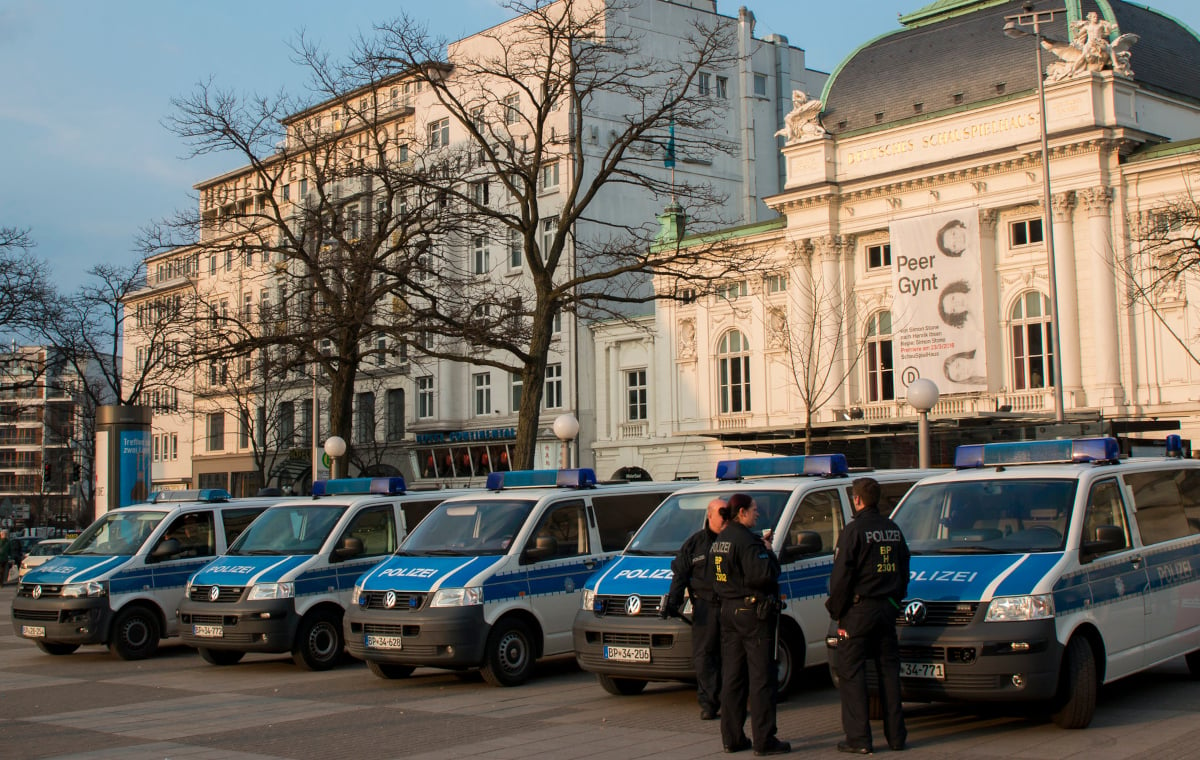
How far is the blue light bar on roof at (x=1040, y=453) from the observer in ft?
37.2

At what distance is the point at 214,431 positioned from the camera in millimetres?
79375

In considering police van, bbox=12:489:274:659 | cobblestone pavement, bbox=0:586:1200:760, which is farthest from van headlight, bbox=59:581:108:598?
cobblestone pavement, bbox=0:586:1200:760

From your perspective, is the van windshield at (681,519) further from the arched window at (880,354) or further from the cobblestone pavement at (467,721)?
the arched window at (880,354)

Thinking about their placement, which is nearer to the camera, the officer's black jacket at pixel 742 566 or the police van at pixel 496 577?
the officer's black jacket at pixel 742 566

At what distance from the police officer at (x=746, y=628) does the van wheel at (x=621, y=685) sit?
2.93m

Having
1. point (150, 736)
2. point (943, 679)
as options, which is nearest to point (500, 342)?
point (150, 736)

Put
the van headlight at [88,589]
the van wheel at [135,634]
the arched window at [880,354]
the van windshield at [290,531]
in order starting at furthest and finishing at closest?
1. the arched window at [880,354]
2. the van wheel at [135,634]
3. the van headlight at [88,589]
4. the van windshield at [290,531]

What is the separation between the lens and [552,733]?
10680 millimetres

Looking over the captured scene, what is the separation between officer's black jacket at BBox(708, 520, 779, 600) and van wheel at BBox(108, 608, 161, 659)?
10617 mm

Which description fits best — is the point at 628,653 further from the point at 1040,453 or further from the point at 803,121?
the point at 803,121

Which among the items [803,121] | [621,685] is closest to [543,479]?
[621,685]

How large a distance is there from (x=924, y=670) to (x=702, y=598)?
1.80 metres

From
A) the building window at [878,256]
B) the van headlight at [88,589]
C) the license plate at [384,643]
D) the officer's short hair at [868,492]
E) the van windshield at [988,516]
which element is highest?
the building window at [878,256]

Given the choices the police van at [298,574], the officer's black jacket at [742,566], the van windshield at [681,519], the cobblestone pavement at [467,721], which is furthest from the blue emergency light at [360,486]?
the officer's black jacket at [742,566]
